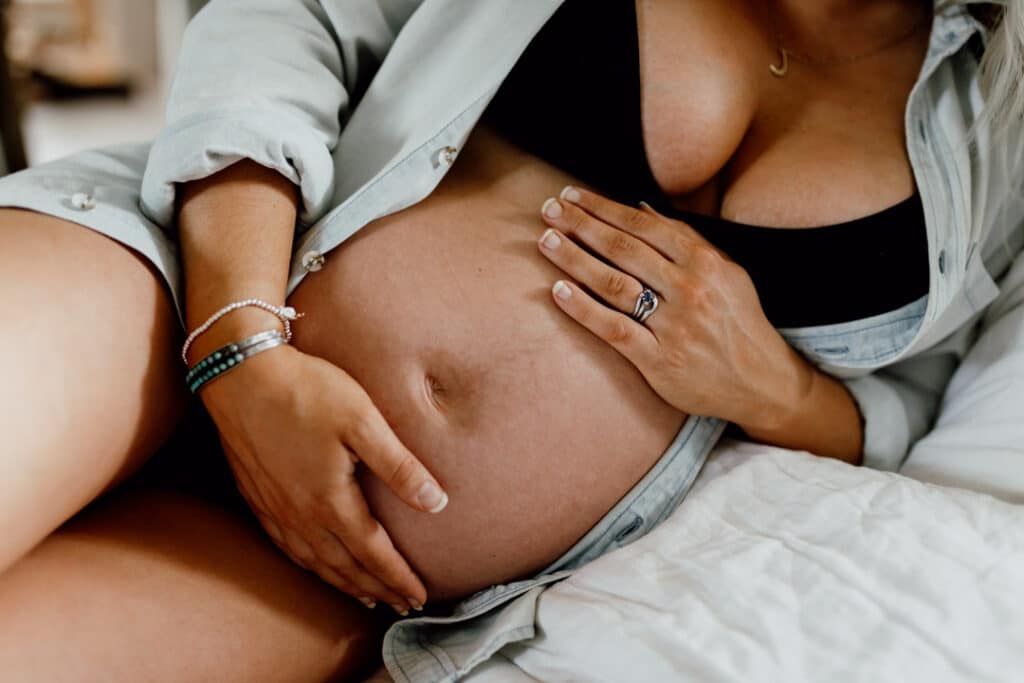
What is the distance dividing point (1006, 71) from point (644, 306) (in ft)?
1.32

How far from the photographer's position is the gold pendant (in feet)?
2.69

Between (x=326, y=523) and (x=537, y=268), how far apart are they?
26cm

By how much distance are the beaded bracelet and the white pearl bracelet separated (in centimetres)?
2

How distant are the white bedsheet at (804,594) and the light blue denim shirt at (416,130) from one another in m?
0.19

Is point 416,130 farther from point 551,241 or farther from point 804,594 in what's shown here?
point 804,594

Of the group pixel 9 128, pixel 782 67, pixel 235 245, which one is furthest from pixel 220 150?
pixel 9 128

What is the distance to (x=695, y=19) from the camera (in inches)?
29.9

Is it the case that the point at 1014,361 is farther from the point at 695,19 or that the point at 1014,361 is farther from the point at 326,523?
the point at 326,523

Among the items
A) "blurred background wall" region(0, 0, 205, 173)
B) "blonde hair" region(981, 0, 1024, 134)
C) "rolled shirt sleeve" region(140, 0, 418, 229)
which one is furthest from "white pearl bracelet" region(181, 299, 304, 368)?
"blurred background wall" region(0, 0, 205, 173)

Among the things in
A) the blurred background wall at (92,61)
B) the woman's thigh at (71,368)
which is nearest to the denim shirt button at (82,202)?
the woman's thigh at (71,368)

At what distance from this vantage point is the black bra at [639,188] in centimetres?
74

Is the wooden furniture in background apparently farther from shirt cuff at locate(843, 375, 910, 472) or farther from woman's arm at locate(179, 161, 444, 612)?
shirt cuff at locate(843, 375, 910, 472)

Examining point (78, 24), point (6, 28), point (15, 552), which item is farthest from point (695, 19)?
point (78, 24)

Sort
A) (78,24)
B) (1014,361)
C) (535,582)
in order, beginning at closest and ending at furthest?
1. (535,582)
2. (1014,361)
3. (78,24)
